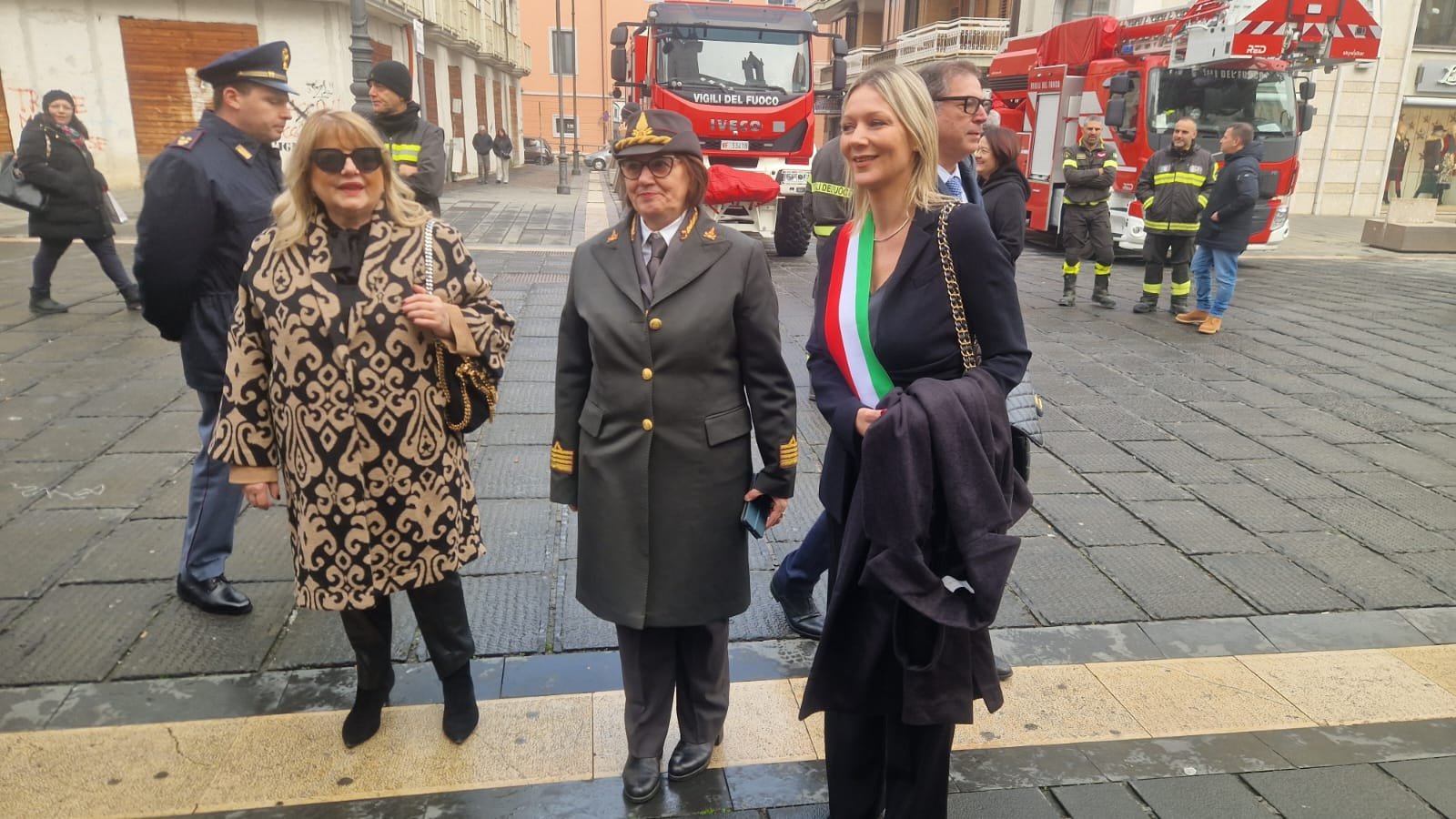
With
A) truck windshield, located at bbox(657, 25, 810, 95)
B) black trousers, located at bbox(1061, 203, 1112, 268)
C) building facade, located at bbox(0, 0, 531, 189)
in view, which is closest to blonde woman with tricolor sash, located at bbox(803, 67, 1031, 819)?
black trousers, located at bbox(1061, 203, 1112, 268)

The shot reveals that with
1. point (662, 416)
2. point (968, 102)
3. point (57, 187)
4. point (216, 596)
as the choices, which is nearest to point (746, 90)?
point (57, 187)

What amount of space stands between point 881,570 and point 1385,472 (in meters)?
4.40

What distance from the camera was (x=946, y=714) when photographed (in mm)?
2039

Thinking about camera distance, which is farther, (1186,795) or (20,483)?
(20,483)

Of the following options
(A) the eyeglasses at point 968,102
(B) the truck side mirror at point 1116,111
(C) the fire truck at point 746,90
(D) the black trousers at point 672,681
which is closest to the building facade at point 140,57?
(C) the fire truck at point 746,90

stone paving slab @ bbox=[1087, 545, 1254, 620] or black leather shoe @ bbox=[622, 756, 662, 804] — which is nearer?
black leather shoe @ bbox=[622, 756, 662, 804]

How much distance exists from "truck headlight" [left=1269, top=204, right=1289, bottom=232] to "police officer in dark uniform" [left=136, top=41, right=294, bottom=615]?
13.4 meters

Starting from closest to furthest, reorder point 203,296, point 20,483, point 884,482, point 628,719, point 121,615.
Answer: point 884,482 → point 628,719 → point 203,296 → point 121,615 → point 20,483

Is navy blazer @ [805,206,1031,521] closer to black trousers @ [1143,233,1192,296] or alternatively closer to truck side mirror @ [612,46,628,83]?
black trousers @ [1143,233,1192,296]

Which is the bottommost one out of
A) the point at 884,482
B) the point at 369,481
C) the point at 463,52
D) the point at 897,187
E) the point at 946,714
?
the point at 946,714

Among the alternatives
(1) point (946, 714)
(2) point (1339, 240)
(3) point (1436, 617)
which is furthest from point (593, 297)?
(2) point (1339, 240)

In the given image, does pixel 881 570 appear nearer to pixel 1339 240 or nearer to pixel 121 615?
pixel 121 615

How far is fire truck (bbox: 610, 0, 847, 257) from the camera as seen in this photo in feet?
40.4

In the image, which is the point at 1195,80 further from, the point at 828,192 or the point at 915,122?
the point at 915,122
